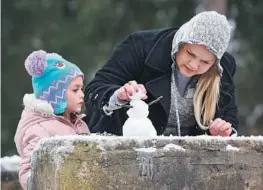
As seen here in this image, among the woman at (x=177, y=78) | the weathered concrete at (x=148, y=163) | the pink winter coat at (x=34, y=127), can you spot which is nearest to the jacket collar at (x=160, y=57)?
the woman at (x=177, y=78)

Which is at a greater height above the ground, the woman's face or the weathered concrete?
the woman's face

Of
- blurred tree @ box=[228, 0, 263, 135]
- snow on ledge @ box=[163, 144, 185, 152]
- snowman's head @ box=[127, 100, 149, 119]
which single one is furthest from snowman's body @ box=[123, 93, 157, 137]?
blurred tree @ box=[228, 0, 263, 135]

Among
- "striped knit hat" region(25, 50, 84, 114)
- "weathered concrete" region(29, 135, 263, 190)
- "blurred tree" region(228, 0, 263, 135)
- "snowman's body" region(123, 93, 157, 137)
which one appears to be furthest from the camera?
"blurred tree" region(228, 0, 263, 135)

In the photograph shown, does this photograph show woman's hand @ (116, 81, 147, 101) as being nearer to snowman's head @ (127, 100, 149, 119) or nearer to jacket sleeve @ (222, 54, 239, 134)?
snowman's head @ (127, 100, 149, 119)

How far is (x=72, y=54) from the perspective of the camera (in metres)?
11.1

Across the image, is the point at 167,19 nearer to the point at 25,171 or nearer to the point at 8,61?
the point at 8,61

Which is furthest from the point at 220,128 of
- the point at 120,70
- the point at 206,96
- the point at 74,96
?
the point at 74,96

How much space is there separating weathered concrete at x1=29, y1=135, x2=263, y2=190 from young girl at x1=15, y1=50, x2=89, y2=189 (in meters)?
0.58

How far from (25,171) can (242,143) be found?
81 cm

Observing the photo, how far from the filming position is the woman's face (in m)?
2.96

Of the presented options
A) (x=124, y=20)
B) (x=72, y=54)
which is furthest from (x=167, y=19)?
(x=72, y=54)

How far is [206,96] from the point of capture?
3.12 m

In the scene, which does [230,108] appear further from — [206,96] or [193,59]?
[193,59]

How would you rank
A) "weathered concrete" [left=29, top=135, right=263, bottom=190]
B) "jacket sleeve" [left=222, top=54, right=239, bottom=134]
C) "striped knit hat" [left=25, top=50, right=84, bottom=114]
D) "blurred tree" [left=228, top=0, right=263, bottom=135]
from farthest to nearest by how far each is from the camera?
1. "blurred tree" [left=228, top=0, right=263, bottom=135]
2. "jacket sleeve" [left=222, top=54, right=239, bottom=134]
3. "striped knit hat" [left=25, top=50, right=84, bottom=114]
4. "weathered concrete" [left=29, top=135, right=263, bottom=190]
